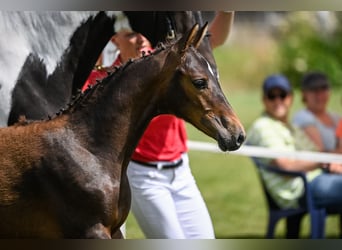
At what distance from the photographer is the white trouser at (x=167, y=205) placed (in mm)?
3094

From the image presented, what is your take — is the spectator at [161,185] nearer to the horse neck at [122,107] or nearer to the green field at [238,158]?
the horse neck at [122,107]

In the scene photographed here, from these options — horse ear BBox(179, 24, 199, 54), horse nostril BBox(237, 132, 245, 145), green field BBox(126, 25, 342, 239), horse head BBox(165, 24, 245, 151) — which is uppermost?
horse ear BBox(179, 24, 199, 54)

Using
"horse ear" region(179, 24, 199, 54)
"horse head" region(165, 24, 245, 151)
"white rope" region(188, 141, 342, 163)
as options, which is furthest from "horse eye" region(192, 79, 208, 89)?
"white rope" region(188, 141, 342, 163)

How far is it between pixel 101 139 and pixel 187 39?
0.44 m

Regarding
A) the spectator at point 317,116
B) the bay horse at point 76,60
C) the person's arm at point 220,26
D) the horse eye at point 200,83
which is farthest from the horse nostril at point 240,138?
the spectator at point 317,116

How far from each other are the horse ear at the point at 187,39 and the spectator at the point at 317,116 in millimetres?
1498

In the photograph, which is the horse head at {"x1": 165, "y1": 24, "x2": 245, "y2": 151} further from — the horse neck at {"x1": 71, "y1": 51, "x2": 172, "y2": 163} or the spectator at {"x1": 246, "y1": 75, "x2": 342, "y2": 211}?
the spectator at {"x1": 246, "y1": 75, "x2": 342, "y2": 211}

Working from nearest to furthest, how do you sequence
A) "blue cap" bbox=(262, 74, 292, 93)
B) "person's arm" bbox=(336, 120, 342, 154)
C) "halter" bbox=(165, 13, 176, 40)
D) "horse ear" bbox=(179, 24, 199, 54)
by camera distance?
1. "horse ear" bbox=(179, 24, 199, 54)
2. "halter" bbox=(165, 13, 176, 40)
3. "person's arm" bbox=(336, 120, 342, 154)
4. "blue cap" bbox=(262, 74, 292, 93)

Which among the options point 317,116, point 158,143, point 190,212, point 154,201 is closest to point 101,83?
point 158,143

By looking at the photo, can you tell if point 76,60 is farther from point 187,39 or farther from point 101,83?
point 187,39

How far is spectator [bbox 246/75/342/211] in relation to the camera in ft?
12.5

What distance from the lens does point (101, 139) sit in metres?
2.74

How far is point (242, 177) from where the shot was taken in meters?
5.89

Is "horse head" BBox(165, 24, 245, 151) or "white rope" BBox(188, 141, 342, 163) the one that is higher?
"horse head" BBox(165, 24, 245, 151)
